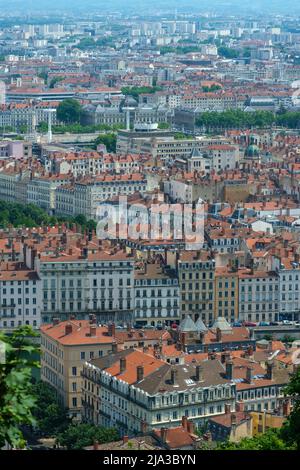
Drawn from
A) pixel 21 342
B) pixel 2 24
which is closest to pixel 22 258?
pixel 21 342

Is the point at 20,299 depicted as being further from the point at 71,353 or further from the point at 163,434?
the point at 163,434

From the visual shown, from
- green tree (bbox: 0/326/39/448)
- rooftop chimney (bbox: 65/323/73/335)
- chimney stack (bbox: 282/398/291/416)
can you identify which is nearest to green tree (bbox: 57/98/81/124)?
rooftop chimney (bbox: 65/323/73/335)

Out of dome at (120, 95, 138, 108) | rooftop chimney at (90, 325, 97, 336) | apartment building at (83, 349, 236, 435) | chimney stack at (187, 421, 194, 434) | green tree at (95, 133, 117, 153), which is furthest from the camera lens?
dome at (120, 95, 138, 108)

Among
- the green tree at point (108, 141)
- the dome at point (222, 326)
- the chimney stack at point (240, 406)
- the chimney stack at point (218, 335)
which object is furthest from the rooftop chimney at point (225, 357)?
the green tree at point (108, 141)

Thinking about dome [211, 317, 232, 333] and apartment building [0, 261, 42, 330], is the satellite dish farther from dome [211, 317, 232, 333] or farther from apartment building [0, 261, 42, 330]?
apartment building [0, 261, 42, 330]

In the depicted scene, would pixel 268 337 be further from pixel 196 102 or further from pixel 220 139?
pixel 196 102

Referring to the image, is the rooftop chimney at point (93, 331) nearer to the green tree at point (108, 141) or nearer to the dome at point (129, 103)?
the green tree at point (108, 141)
